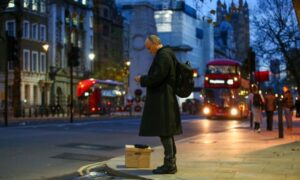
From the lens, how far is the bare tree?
1966 inches

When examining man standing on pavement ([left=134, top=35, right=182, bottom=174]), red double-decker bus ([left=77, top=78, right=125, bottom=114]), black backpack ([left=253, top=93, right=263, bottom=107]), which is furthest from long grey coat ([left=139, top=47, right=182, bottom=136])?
red double-decker bus ([left=77, top=78, right=125, bottom=114])

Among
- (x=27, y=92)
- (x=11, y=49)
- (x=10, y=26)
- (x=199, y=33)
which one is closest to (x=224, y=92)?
(x=11, y=49)

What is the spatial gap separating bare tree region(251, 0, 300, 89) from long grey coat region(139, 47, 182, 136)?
37.3 meters

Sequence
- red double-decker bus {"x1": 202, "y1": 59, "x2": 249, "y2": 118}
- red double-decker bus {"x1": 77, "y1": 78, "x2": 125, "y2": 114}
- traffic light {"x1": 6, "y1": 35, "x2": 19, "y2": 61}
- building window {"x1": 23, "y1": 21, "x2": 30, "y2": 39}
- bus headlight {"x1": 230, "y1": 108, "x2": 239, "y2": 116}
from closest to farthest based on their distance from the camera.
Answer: traffic light {"x1": 6, "y1": 35, "x2": 19, "y2": 61} → bus headlight {"x1": 230, "y1": 108, "x2": 239, "y2": 116} → red double-decker bus {"x1": 202, "y1": 59, "x2": 249, "y2": 118} → red double-decker bus {"x1": 77, "y1": 78, "x2": 125, "y2": 114} → building window {"x1": 23, "y1": 21, "x2": 30, "y2": 39}

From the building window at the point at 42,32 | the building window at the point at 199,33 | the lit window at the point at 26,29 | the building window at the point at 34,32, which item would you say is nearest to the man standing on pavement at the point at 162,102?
the lit window at the point at 26,29

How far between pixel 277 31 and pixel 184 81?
1714 inches

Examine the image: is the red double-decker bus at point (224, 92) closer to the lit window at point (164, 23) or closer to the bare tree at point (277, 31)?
the bare tree at point (277, 31)

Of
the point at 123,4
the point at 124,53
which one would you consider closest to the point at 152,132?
the point at 124,53

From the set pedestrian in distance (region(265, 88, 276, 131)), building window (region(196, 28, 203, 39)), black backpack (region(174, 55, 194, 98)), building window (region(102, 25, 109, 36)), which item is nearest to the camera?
black backpack (region(174, 55, 194, 98))

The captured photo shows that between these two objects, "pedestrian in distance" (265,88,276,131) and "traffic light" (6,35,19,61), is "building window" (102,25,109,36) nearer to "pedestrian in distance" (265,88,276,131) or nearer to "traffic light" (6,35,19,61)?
"traffic light" (6,35,19,61)

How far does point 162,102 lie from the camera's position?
35.0ft

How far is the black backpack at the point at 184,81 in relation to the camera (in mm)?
10680

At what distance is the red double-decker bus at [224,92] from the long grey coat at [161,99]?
1502 inches

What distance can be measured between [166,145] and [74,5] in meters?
77.0
